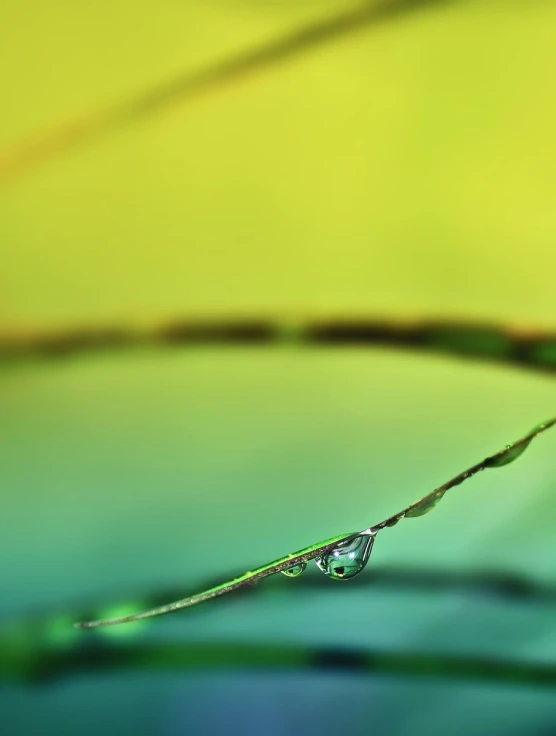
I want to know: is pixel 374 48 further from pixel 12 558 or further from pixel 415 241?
pixel 12 558

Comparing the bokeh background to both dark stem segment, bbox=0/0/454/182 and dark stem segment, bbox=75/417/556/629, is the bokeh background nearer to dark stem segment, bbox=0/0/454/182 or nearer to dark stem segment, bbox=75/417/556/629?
dark stem segment, bbox=0/0/454/182

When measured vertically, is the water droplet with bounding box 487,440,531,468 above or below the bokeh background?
below

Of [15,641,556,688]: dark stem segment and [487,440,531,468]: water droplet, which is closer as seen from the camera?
[487,440,531,468]: water droplet

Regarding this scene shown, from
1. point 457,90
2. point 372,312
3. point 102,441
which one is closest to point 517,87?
point 457,90

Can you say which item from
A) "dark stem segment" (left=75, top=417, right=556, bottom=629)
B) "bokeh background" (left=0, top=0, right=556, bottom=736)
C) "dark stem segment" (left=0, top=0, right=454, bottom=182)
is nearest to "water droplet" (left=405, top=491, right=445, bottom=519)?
"dark stem segment" (left=75, top=417, right=556, bottom=629)

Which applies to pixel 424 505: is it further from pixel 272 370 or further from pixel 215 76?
pixel 215 76

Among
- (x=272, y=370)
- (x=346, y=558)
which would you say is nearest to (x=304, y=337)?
(x=272, y=370)

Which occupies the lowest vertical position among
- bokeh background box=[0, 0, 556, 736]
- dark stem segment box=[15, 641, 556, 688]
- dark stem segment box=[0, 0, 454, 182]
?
dark stem segment box=[15, 641, 556, 688]
